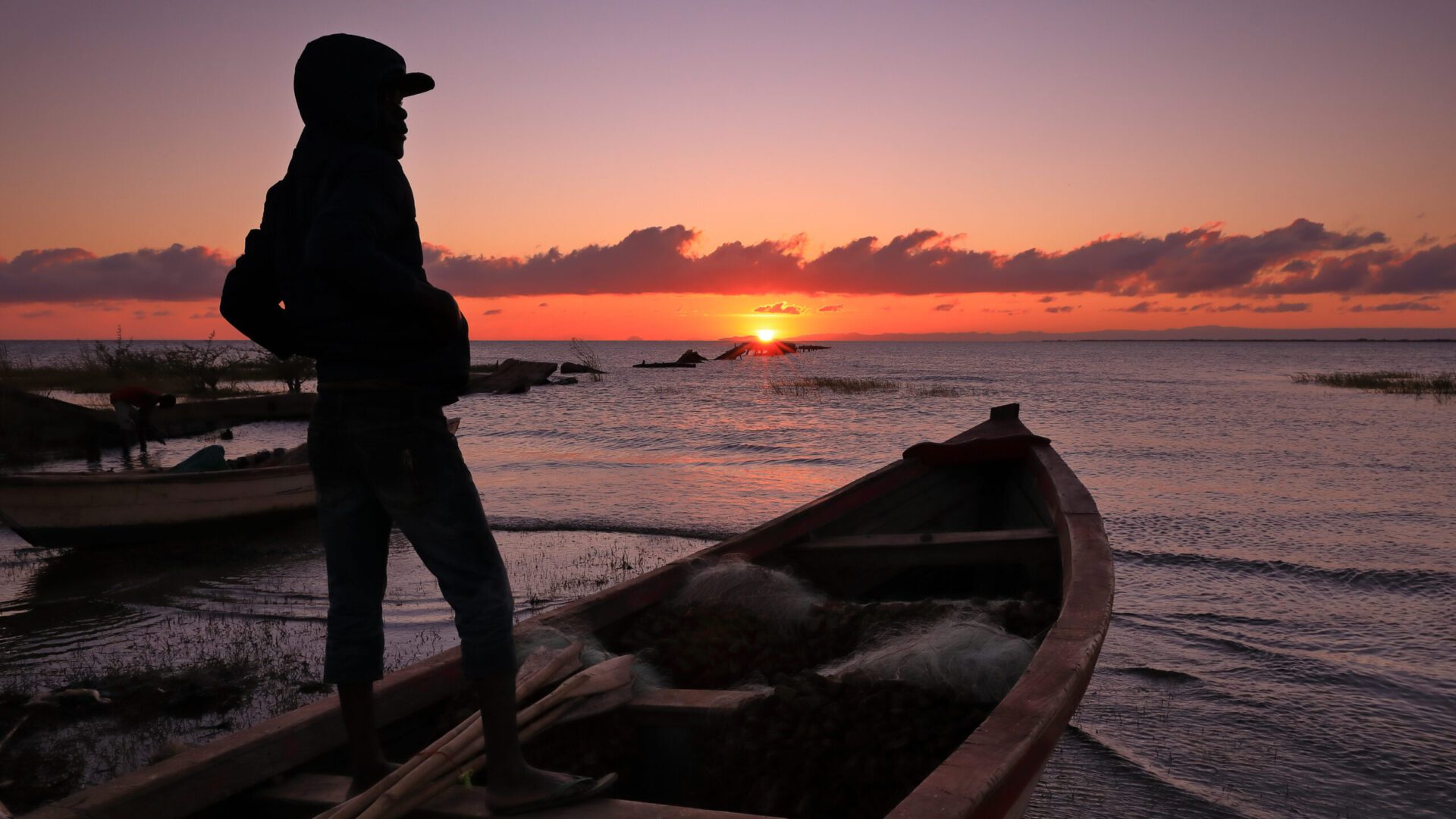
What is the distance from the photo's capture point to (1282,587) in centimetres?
934

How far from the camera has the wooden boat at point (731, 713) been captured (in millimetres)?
2289

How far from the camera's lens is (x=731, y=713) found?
3094 millimetres

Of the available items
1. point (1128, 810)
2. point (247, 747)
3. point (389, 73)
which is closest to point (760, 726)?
point (247, 747)

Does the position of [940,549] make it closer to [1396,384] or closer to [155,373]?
[155,373]

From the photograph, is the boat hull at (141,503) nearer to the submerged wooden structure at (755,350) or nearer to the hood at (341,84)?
the hood at (341,84)

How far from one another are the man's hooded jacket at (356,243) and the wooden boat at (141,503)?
9.05 metres

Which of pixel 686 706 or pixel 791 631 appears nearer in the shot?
pixel 686 706

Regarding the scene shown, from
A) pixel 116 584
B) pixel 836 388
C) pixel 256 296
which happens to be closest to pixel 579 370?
pixel 836 388

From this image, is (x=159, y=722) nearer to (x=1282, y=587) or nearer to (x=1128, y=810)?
(x=1128, y=810)

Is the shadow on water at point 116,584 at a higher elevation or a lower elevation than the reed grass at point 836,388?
lower

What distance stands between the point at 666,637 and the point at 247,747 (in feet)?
6.34

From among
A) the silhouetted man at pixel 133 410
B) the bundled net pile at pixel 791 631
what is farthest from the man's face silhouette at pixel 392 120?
the silhouetted man at pixel 133 410

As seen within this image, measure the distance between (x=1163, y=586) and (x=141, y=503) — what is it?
11551 mm

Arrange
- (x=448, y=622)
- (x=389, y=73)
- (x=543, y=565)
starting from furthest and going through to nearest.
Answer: (x=543, y=565)
(x=448, y=622)
(x=389, y=73)
